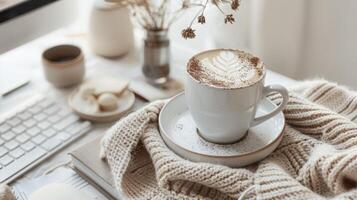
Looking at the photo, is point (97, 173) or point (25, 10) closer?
point (97, 173)

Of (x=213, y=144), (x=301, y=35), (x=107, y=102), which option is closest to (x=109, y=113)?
(x=107, y=102)

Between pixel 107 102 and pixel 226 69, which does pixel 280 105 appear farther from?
pixel 107 102

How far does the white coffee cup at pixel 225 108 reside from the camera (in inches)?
22.4

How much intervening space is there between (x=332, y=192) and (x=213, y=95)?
167mm

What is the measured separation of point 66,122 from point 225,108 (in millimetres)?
327

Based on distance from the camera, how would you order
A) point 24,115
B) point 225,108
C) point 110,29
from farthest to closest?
point 110,29 < point 24,115 < point 225,108

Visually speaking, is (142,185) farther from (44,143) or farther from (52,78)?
(52,78)

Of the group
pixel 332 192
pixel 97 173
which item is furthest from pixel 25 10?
pixel 332 192

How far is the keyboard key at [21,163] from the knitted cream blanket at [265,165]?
0.41ft

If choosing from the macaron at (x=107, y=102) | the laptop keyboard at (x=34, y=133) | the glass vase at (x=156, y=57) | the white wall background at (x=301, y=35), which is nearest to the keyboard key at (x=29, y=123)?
the laptop keyboard at (x=34, y=133)

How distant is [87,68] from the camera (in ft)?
3.24

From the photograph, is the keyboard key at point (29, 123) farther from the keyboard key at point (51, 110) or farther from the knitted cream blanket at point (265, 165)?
the knitted cream blanket at point (265, 165)

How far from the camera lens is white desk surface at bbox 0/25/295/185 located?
2.84 ft

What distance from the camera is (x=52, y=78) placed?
91cm
